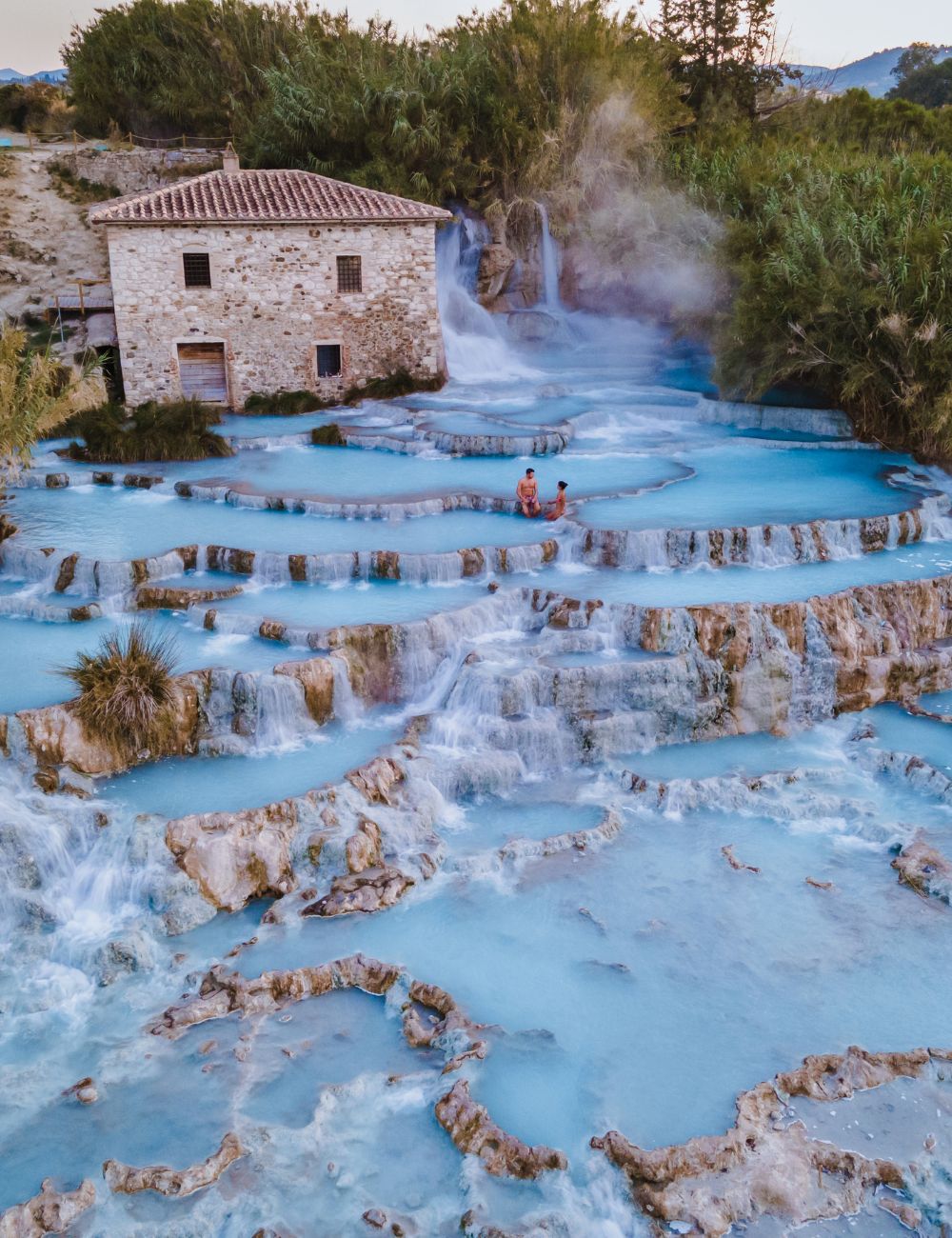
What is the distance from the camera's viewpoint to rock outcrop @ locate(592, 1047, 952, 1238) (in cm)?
682

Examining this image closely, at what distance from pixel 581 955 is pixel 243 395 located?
1735cm

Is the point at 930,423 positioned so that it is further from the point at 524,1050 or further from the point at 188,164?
the point at 188,164

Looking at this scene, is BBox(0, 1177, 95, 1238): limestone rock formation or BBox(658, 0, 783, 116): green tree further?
BBox(658, 0, 783, 116): green tree

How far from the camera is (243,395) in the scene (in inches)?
925

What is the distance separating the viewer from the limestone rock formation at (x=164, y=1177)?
22.9 ft

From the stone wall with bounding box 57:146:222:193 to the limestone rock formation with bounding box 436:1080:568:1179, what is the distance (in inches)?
1186

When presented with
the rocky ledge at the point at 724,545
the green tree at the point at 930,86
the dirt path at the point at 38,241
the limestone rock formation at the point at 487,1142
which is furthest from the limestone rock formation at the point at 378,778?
the green tree at the point at 930,86

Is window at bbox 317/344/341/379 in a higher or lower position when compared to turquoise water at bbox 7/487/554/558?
higher

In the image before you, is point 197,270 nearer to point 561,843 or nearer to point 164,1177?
point 561,843

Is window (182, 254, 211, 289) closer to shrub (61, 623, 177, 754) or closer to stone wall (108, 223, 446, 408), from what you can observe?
stone wall (108, 223, 446, 408)

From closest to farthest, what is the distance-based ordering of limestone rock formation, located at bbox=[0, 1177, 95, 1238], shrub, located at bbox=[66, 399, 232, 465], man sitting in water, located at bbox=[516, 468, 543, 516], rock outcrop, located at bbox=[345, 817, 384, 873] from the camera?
limestone rock formation, located at bbox=[0, 1177, 95, 1238]
rock outcrop, located at bbox=[345, 817, 384, 873]
man sitting in water, located at bbox=[516, 468, 543, 516]
shrub, located at bbox=[66, 399, 232, 465]

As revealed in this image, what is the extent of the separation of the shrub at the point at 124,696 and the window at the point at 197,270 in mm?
13114

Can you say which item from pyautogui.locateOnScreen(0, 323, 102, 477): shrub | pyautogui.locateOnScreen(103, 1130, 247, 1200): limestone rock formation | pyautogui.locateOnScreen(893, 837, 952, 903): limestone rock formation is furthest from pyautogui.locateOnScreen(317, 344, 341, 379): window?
pyautogui.locateOnScreen(103, 1130, 247, 1200): limestone rock formation

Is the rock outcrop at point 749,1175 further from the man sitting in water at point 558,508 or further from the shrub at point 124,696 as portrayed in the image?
the man sitting in water at point 558,508
